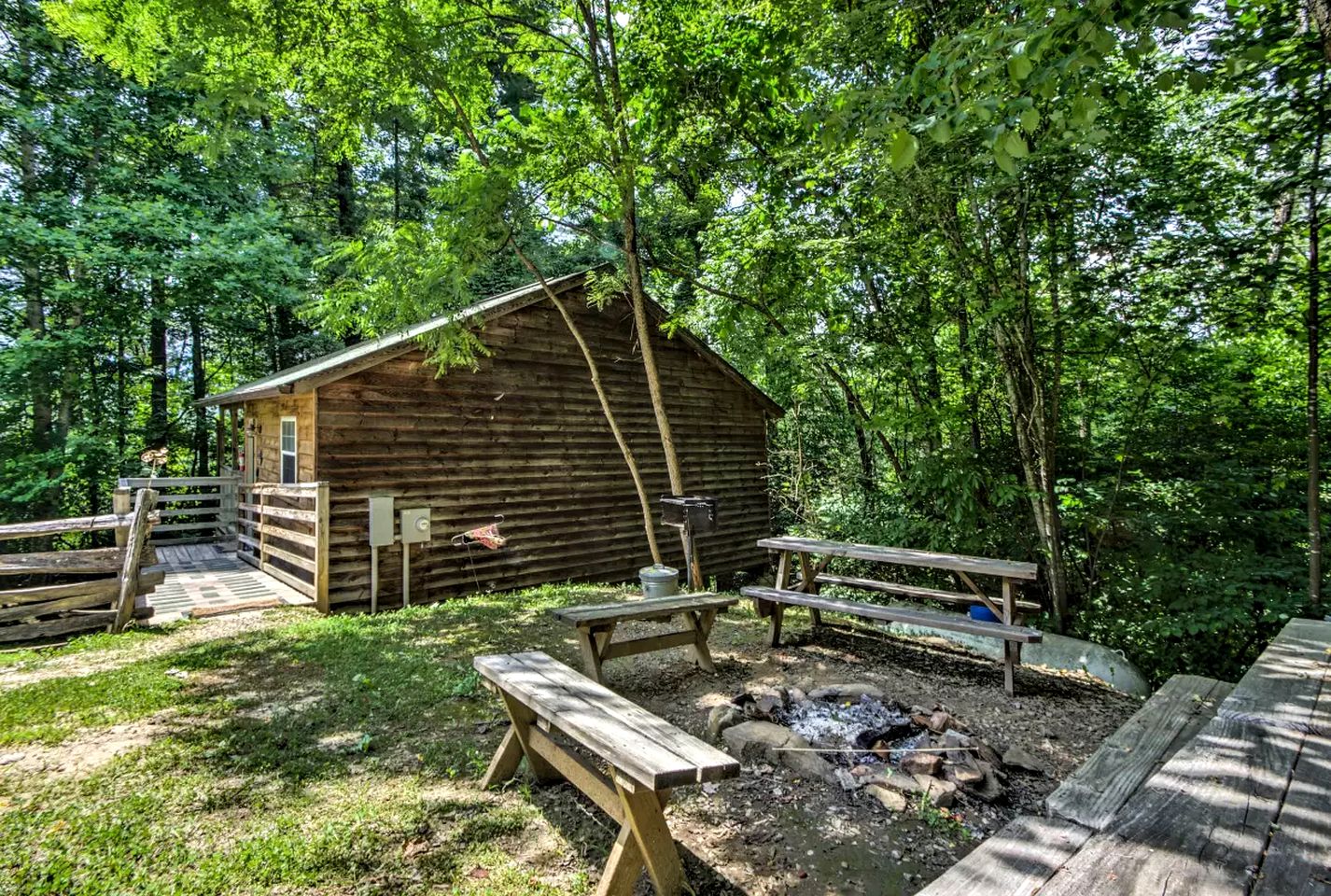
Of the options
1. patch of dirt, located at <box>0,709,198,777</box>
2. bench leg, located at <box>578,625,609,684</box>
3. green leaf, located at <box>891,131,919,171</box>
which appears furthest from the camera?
bench leg, located at <box>578,625,609,684</box>

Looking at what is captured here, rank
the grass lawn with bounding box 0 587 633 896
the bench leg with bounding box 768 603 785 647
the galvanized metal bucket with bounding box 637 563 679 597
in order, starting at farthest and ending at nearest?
the galvanized metal bucket with bounding box 637 563 679 597, the bench leg with bounding box 768 603 785 647, the grass lawn with bounding box 0 587 633 896

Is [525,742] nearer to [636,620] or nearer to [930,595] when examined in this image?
[636,620]

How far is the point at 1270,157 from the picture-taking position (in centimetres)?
471

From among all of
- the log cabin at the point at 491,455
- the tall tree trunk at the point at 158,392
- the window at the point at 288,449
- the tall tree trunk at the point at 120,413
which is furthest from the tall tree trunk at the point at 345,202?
the window at the point at 288,449

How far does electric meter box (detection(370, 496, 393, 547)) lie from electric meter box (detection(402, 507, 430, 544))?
0.22 meters

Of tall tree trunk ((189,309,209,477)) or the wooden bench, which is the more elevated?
tall tree trunk ((189,309,209,477))

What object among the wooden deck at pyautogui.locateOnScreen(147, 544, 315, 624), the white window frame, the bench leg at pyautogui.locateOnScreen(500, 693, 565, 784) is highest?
the white window frame

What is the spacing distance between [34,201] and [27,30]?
2889 mm

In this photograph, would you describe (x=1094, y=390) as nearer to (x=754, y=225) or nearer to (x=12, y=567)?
(x=754, y=225)

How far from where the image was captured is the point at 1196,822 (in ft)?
4.44

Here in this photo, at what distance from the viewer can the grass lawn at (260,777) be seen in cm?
242

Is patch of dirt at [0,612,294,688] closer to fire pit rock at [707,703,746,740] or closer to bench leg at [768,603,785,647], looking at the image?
fire pit rock at [707,703,746,740]

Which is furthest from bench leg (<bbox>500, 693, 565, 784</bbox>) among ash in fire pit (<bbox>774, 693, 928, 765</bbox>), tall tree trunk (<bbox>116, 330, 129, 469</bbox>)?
tall tree trunk (<bbox>116, 330, 129, 469</bbox>)

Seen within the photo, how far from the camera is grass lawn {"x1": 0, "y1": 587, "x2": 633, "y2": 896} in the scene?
2.42m
